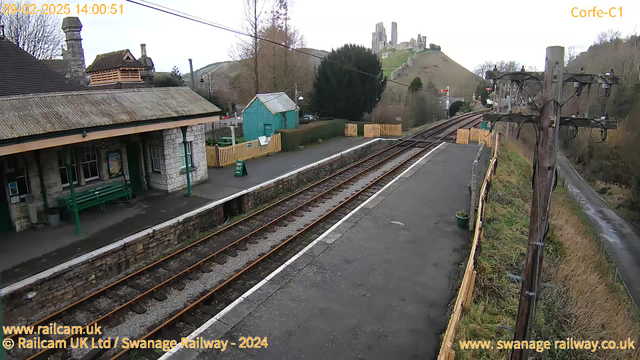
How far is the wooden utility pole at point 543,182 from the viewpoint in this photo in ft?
14.1

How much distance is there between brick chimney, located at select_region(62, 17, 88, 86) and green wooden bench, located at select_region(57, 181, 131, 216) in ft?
25.7

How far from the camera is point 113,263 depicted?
402 inches

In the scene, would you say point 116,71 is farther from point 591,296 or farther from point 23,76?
point 591,296

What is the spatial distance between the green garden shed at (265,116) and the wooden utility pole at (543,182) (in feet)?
72.8

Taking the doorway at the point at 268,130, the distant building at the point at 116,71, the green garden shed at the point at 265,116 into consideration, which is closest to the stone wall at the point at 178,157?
the distant building at the point at 116,71

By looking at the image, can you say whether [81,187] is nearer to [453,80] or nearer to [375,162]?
[375,162]

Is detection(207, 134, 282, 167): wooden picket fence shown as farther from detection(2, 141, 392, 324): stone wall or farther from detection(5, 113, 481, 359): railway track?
detection(5, 113, 481, 359): railway track

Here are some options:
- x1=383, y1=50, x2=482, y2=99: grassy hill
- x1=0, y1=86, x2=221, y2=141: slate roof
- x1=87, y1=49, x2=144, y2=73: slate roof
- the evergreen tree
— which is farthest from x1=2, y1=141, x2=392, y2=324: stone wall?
x1=383, y1=50, x2=482, y2=99: grassy hill

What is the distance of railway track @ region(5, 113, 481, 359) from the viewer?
8000 mm

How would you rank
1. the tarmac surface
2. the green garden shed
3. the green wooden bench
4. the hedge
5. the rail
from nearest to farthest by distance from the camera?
the rail
the green wooden bench
the tarmac surface
the hedge
the green garden shed

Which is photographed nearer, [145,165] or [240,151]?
[145,165]

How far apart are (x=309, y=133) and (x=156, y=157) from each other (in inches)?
535

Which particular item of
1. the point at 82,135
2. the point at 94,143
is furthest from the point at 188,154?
the point at 82,135

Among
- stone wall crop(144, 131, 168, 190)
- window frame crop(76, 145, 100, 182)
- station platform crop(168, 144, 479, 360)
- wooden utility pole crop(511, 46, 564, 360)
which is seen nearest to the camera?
wooden utility pole crop(511, 46, 564, 360)
